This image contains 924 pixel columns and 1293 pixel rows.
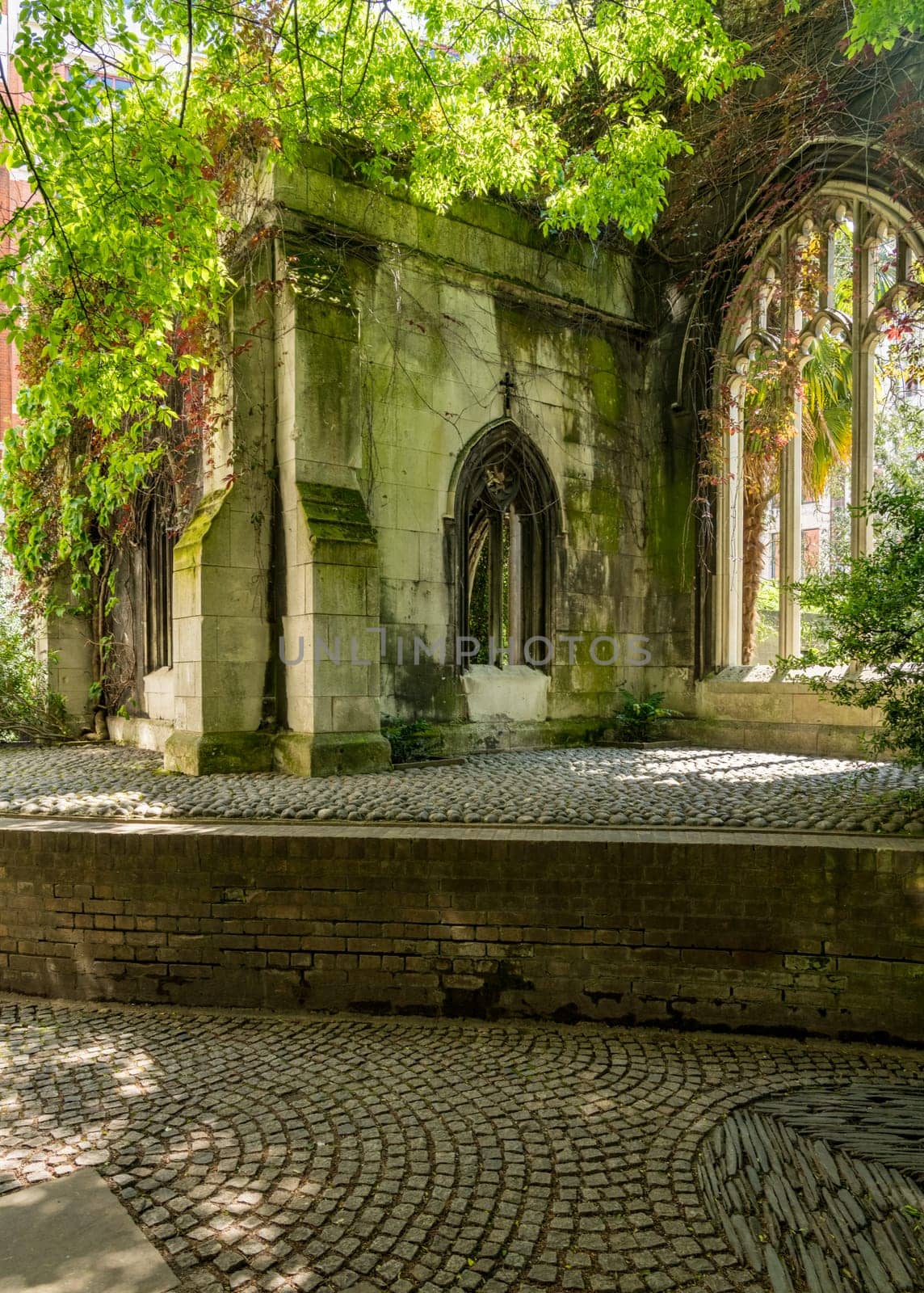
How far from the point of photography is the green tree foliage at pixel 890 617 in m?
4.31

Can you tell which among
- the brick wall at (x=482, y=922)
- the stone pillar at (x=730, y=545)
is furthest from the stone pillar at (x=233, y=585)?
the stone pillar at (x=730, y=545)

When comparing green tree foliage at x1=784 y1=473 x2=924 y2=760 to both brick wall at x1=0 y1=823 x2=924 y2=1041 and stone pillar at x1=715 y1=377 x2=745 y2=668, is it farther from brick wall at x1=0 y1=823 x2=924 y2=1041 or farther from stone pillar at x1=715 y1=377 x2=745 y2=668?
stone pillar at x1=715 y1=377 x2=745 y2=668

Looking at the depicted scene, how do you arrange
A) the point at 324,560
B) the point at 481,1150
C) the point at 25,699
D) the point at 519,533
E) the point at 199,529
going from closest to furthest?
the point at 481,1150, the point at 324,560, the point at 199,529, the point at 519,533, the point at 25,699

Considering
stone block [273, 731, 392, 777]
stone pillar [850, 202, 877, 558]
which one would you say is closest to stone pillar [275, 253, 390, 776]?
stone block [273, 731, 392, 777]

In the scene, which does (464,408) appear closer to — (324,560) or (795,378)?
(324,560)

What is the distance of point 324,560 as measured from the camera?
6508 mm

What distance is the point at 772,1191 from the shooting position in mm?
2709

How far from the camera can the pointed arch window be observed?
Answer: 7.78 meters

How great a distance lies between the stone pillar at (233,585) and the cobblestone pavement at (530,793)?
366 mm

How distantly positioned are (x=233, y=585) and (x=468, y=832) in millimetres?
3483

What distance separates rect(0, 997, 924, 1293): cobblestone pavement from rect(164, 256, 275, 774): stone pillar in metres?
2.91

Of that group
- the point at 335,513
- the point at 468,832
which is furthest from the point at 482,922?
the point at 335,513

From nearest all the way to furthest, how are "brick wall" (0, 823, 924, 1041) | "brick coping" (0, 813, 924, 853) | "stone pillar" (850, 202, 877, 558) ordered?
"brick wall" (0, 823, 924, 1041)
"brick coping" (0, 813, 924, 853)
"stone pillar" (850, 202, 877, 558)

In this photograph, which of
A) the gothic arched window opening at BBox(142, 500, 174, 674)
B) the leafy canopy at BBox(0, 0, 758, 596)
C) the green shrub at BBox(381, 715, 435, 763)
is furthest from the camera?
the gothic arched window opening at BBox(142, 500, 174, 674)
